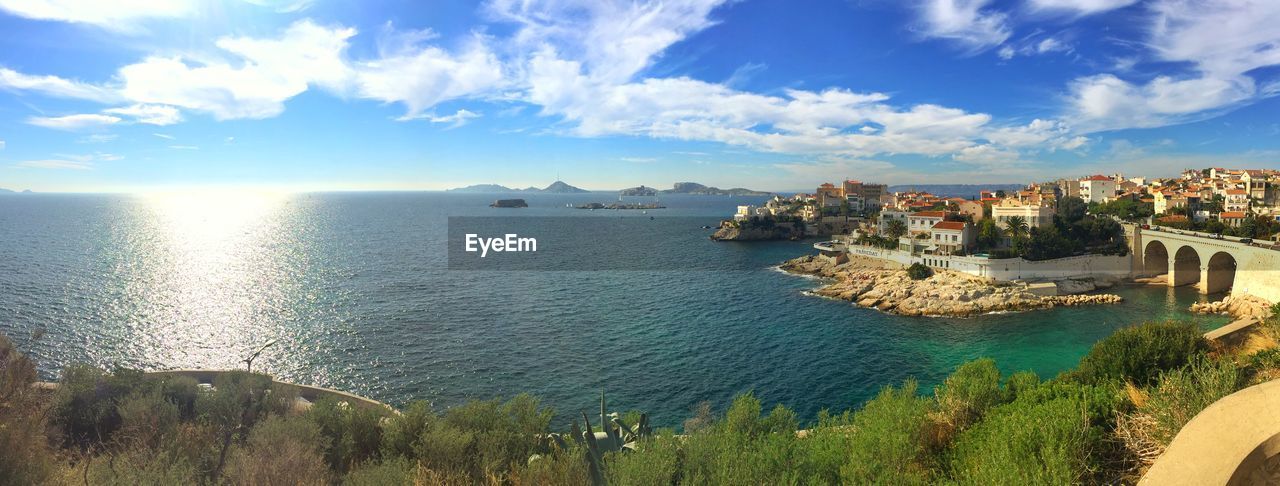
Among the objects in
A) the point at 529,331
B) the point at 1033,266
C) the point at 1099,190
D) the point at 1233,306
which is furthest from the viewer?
the point at 1099,190

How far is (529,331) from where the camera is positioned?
26.0 m

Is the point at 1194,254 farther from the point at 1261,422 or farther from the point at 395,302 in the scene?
the point at 395,302

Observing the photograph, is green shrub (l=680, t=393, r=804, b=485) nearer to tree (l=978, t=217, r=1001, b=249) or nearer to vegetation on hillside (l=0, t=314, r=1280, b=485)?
vegetation on hillside (l=0, t=314, r=1280, b=485)

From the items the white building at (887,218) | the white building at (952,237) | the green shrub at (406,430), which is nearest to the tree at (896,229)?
the white building at (887,218)

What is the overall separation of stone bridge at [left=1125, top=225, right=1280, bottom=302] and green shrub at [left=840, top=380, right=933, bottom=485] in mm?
31604

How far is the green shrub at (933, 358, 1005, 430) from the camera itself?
30.3ft

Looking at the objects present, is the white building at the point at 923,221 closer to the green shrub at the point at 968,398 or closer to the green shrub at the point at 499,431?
the green shrub at the point at 968,398

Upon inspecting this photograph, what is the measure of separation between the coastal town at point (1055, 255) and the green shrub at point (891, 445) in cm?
2217

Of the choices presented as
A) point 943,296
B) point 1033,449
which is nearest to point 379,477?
point 1033,449

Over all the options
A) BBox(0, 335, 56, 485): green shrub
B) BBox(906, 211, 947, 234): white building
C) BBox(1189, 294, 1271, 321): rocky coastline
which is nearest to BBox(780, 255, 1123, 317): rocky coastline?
BBox(1189, 294, 1271, 321): rocky coastline

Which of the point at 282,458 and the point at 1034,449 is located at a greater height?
the point at 1034,449

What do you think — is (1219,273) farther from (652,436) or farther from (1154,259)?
(652,436)

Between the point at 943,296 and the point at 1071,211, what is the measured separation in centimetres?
2739

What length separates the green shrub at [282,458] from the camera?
6777 mm
